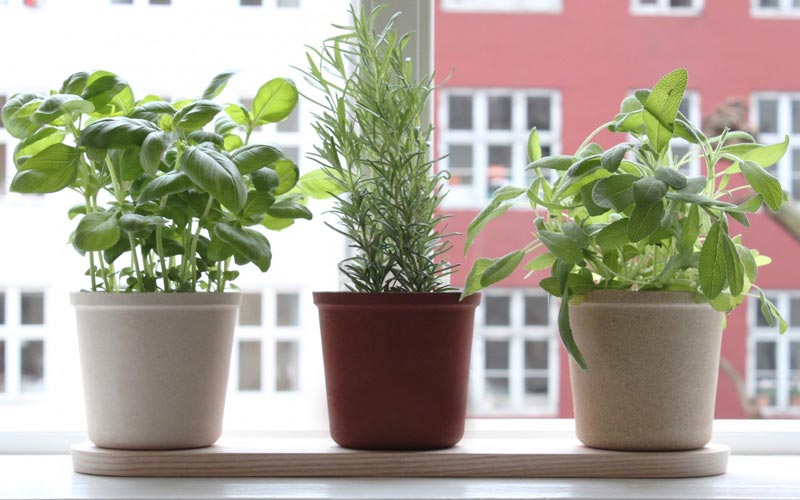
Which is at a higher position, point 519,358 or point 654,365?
point 654,365

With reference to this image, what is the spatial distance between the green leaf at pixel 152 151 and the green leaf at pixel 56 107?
9 centimetres

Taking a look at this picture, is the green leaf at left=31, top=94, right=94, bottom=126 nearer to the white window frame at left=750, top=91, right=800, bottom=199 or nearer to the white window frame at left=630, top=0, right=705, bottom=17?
the white window frame at left=750, top=91, right=800, bottom=199

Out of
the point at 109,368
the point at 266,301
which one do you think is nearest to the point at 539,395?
the point at 266,301

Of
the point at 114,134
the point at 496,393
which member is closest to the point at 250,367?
the point at 114,134

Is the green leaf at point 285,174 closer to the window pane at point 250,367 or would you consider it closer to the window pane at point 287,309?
the window pane at point 287,309

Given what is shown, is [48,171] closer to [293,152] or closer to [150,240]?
[150,240]

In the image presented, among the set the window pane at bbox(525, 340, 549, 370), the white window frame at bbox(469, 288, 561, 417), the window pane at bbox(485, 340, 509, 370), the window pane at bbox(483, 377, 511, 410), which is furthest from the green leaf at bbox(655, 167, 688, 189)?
the window pane at bbox(485, 340, 509, 370)

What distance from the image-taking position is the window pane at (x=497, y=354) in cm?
571

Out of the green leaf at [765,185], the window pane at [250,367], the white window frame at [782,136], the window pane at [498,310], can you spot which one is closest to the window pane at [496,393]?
the window pane at [498,310]

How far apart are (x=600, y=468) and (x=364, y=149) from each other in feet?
1.54

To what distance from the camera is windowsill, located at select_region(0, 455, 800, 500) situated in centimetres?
85

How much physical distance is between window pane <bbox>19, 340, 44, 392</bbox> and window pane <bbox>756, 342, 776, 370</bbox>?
488cm

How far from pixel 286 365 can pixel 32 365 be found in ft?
1.38

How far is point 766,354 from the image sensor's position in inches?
237
